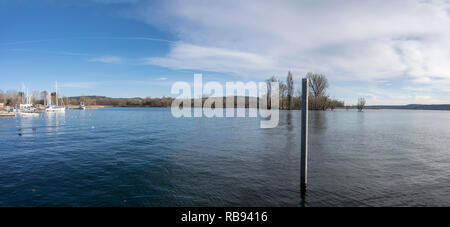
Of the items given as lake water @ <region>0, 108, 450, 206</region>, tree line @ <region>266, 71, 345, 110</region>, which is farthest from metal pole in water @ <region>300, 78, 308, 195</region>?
tree line @ <region>266, 71, 345, 110</region>

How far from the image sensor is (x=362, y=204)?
7230mm


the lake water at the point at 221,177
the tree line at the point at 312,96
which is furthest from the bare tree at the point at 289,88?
the lake water at the point at 221,177

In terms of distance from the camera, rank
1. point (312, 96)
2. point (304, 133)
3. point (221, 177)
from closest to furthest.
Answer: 1. point (304, 133)
2. point (221, 177)
3. point (312, 96)

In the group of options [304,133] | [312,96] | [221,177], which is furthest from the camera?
[312,96]

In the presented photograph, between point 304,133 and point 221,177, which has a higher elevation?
point 304,133

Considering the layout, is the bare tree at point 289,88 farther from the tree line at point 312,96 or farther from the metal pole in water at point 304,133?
the metal pole in water at point 304,133

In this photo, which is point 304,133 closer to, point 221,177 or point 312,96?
point 221,177

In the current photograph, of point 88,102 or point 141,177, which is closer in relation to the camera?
point 141,177

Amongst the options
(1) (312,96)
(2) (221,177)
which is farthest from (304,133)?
(1) (312,96)

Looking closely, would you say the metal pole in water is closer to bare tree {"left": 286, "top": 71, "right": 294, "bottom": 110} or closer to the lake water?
the lake water
